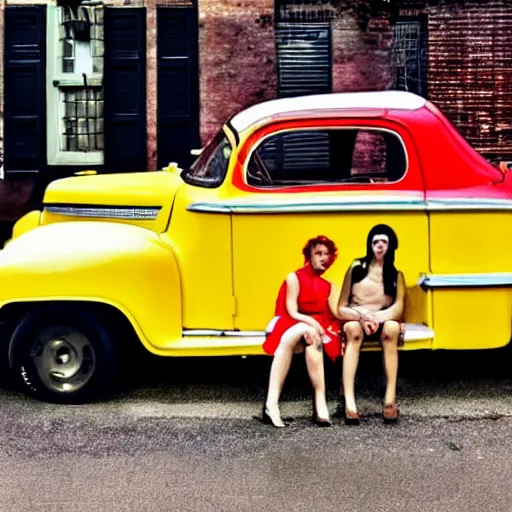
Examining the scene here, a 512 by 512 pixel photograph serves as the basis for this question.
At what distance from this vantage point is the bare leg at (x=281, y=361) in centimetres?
548

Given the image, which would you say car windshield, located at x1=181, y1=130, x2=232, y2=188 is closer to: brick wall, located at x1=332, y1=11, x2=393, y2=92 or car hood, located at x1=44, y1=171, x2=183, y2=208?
car hood, located at x1=44, y1=171, x2=183, y2=208

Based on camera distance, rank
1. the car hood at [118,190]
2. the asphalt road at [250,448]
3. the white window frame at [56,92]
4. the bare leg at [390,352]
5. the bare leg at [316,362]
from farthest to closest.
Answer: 1. the white window frame at [56,92]
2. the car hood at [118,190]
3. the bare leg at [390,352]
4. the bare leg at [316,362]
5. the asphalt road at [250,448]

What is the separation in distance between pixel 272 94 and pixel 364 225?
308 inches

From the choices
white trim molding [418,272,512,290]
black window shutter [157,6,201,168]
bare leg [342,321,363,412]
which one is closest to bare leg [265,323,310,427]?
bare leg [342,321,363,412]

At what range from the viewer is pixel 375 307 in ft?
18.7

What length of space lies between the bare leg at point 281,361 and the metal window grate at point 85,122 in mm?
8329

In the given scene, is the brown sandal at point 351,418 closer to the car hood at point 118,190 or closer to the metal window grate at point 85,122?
the car hood at point 118,190

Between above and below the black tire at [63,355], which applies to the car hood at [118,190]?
above

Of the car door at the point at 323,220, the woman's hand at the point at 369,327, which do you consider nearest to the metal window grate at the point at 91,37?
the car door at the point at 323,220

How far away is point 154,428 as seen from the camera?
5.45 meters

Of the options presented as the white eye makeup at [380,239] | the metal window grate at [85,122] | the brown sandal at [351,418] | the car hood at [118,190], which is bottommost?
the brown sandal at [351,418]

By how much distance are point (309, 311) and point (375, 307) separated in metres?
0.42

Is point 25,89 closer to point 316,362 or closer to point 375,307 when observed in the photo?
point 375,307

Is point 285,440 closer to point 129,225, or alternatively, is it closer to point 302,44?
point 129,225
